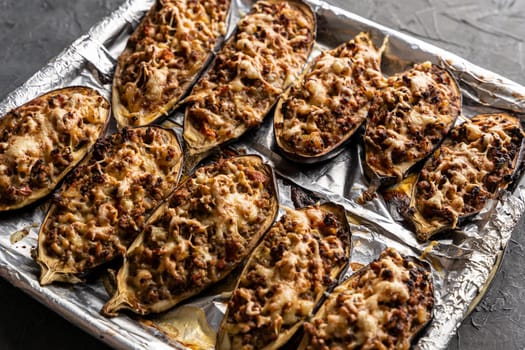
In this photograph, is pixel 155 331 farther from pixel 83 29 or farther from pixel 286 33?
pixel 83 29

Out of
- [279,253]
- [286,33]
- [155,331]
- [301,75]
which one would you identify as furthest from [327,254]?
[286,33]

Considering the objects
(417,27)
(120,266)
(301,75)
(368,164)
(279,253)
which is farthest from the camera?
(417,27)

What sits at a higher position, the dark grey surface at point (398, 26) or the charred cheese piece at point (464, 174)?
the dark grey surface at point (398, 26)

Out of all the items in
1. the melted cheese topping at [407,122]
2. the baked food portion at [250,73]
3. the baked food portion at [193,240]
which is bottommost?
the baked food portion at [193,240]

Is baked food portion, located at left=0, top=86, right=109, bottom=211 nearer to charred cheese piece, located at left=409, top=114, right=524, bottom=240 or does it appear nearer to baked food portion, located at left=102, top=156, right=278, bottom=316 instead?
baked food portion, located at left=102, top=156, right=278, bottom=316

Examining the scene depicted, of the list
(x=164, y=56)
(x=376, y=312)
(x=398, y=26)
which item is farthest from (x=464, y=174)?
(x=164, y=56)

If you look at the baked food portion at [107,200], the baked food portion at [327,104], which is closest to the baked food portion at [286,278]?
the baked food portion at [327,104]

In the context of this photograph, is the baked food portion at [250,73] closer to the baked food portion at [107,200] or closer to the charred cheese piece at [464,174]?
the baked food portion at [107,200]

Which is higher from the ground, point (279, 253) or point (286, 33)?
point (286, 33)
